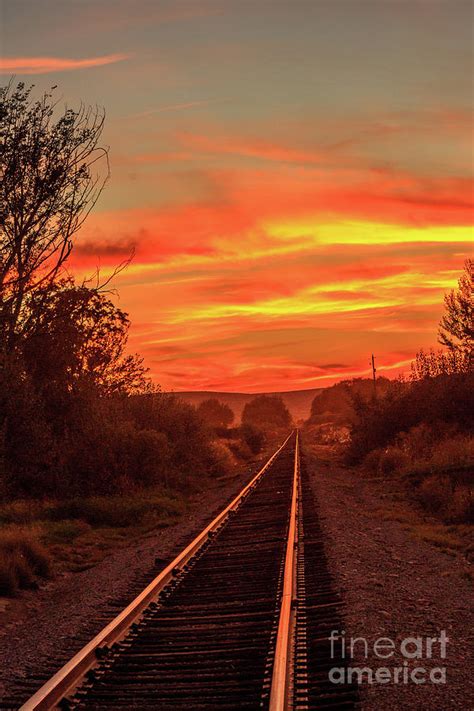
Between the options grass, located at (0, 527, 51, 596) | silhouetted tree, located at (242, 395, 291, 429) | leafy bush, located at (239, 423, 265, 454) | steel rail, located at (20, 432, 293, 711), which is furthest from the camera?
silhouetted tree, located at (242, 395, 291, 429)

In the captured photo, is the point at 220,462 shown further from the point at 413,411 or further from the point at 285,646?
the point at 285,646

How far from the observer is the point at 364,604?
9.24 m

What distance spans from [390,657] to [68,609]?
522cm

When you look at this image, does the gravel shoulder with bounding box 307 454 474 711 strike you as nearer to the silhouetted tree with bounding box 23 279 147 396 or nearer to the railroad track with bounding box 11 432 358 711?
the railroad track with bounding box 11 432 358 711

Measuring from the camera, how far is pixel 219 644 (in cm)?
773

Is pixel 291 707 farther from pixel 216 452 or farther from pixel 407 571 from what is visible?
pixel 216 452

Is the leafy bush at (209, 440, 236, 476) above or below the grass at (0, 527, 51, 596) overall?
above

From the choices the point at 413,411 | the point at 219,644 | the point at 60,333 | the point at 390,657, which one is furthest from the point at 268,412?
the point at 390,657

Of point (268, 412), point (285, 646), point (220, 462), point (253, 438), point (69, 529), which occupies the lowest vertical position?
point (285, 646)

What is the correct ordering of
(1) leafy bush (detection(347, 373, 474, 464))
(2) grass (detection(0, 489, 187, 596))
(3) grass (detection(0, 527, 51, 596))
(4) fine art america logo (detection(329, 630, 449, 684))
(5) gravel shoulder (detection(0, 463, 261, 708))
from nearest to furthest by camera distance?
(4) fine art america logo (detection(329, 630, 449, 684)) → (5) gravel shoulder (detection(0, 463, 261, 708)) → (3) grass (detection(0, 527, 51, 596)) → (2) grass (detection(0, 489, 187, 596)) → (1) leafy bush (detection(347, 373, 474, 464))

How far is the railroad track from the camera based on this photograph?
247 inches

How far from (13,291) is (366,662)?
734 inches

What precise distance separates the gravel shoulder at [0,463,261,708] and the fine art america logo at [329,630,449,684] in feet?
9.30

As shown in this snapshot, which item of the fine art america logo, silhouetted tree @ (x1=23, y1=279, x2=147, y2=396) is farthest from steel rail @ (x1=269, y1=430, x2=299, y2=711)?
silhouetted tree @ (x1=23, y1=279, x2=147, y2=396)
